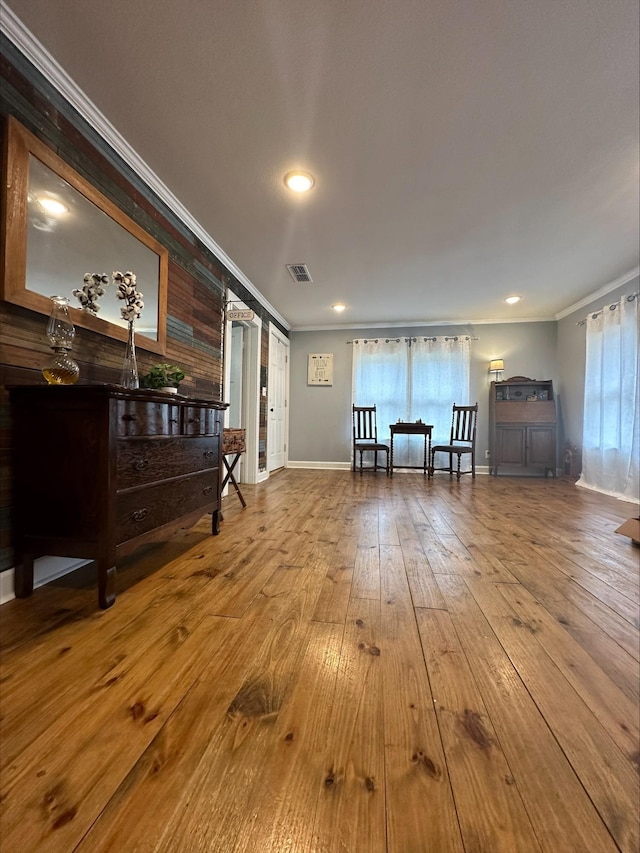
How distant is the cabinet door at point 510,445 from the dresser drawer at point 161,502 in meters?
4.39

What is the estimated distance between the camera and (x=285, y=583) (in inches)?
59.5

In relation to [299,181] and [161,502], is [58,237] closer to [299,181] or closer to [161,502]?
[161,502]

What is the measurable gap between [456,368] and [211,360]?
12.7ft

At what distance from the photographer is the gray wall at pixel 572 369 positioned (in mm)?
4556

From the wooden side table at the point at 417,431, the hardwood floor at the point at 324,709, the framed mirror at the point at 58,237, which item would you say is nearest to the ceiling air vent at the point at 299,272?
the framed mirror at the point at 58,237

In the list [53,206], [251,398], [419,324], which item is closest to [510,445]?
[419,324]

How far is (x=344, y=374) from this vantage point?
5.70 meters

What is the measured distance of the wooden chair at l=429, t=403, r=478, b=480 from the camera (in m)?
4.84

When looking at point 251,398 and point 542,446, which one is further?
point 542,446

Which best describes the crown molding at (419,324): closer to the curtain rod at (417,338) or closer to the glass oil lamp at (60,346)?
the curtain rod at (417,338)

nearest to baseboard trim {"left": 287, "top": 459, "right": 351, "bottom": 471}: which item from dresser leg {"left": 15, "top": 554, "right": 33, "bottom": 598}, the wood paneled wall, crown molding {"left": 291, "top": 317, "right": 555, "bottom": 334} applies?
crown molding {"left": 291, "top": 317, "right": 555, "bottom": 334}

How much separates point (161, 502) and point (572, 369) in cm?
549

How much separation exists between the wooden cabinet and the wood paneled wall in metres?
4.08

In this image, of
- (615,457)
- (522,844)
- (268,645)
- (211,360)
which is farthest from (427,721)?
(615,457)
